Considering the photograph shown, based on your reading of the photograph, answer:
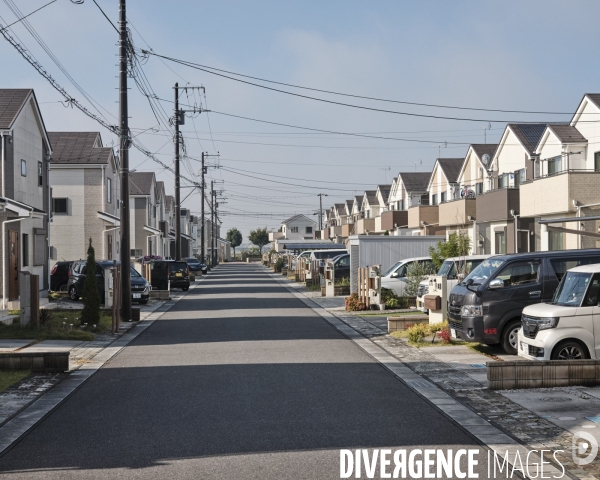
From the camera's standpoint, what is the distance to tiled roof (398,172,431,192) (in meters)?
61.6

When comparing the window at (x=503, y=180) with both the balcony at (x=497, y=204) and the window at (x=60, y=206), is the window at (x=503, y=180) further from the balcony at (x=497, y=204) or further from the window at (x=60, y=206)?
the window at (x=60, y=206)

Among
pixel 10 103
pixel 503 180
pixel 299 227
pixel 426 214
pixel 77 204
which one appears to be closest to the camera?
pixel 10 103

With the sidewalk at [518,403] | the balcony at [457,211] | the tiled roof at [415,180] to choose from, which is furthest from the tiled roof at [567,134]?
the tiled roof at [415,180]

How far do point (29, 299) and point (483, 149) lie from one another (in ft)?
109

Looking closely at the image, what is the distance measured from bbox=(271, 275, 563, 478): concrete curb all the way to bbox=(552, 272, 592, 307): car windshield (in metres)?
2.73

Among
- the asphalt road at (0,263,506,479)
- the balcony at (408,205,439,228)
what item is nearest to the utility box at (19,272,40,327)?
the asphalt road at (0,263,506,479)

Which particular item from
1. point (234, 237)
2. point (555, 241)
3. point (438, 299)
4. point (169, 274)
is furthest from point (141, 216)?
point (234, 237)

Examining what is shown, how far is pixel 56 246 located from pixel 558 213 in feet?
88.4

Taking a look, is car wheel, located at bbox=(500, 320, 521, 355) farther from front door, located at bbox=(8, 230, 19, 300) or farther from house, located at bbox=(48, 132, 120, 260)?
house, located at bbox=(48, 132, 120, 260)

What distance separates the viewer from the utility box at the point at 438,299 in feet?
58.1

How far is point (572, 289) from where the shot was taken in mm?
12484

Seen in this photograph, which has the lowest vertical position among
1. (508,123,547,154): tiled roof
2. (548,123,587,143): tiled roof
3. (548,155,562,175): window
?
(548,155,562,175): window

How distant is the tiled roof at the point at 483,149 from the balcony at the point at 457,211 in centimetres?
360

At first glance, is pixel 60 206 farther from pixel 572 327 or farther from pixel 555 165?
pixel 572 327
